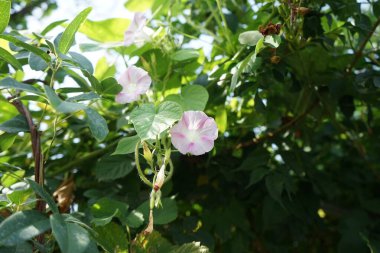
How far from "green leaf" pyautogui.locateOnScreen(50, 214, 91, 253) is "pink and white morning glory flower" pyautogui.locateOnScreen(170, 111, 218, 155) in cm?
19

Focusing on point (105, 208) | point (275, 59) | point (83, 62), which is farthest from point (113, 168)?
point (275, 59)

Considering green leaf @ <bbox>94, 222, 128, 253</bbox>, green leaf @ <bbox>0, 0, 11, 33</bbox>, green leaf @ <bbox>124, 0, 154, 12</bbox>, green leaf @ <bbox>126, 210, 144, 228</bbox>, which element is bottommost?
green leaf @ <bbox>126, 210, 144, 228</bbox>

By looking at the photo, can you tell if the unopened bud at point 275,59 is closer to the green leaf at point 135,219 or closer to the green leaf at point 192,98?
the green leaf at point 192,98

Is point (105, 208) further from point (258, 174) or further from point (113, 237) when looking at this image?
A: point (258, 174)

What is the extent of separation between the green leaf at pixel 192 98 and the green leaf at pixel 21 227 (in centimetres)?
27

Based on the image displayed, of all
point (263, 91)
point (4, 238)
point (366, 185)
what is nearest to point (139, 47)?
point (263, 91)

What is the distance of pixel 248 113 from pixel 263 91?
0.06m

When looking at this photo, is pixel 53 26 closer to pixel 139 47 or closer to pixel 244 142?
pixel 139 47

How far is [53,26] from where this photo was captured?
84cm

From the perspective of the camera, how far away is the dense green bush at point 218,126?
2.37ft

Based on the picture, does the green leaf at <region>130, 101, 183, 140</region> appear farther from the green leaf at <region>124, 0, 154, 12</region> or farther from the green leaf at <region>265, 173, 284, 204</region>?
→ the green leaf at <region>124, 0, 154, 12</region>

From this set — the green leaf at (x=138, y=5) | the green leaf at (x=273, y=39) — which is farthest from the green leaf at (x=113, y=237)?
the green leaf at (x=138, y=5)

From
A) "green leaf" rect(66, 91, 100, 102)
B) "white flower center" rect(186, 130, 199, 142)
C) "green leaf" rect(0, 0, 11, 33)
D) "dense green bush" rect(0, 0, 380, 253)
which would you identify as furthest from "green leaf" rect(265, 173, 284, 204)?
"green leaf" rect(0, 0, 11, 33)

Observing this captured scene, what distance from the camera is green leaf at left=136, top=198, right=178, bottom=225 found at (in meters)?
0.74
